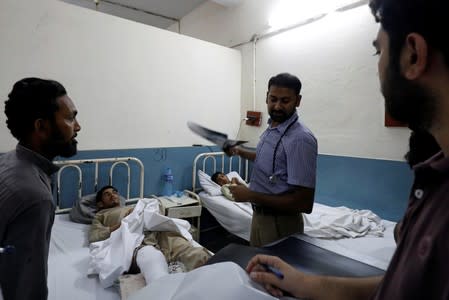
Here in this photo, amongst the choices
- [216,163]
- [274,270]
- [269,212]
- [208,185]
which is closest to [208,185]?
[208,185]

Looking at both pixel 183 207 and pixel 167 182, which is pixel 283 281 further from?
pixel 167 182

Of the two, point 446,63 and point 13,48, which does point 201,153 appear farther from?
point 446,63

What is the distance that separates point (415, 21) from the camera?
0.39 metres

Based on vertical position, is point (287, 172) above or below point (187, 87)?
below

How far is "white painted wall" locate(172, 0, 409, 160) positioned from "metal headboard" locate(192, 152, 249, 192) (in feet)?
1.26

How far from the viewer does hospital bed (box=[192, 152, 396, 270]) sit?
179 cm

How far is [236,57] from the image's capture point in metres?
3.73

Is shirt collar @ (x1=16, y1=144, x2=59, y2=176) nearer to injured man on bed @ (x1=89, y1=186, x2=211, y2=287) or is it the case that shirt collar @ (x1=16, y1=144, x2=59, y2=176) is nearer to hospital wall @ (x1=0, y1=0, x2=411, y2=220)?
injured man on bed @ (x1=89, y1=186, x2=211, y2=287)


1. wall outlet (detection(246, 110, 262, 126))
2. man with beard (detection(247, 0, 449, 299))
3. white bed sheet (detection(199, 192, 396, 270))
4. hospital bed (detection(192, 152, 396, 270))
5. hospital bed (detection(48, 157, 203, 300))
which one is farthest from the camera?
wall outlet (detection(246, 110, 262, 126))

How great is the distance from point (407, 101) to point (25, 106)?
3.98ft

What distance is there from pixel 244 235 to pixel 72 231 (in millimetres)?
1481

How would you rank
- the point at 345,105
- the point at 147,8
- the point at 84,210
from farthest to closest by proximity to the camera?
1. the point at 147,8
2. the point at 345,105
3. the point at 84,210

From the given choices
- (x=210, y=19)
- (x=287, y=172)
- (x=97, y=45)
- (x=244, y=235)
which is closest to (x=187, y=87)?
(x=97, y=45)

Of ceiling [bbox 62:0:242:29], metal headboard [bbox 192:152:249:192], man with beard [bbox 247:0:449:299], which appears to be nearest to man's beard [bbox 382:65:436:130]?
man with beard [bbox 247:0:449:299]
